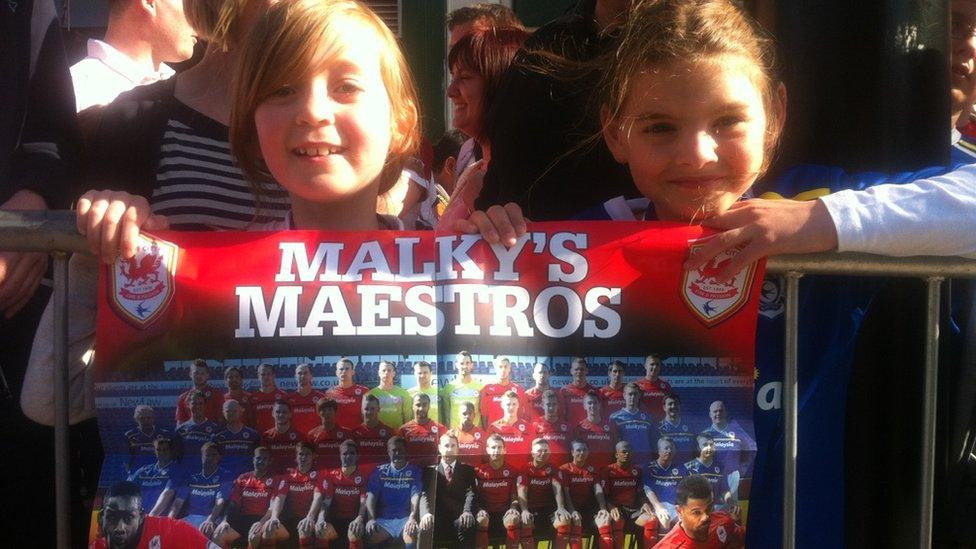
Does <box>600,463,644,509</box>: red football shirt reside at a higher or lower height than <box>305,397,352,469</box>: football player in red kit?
lower

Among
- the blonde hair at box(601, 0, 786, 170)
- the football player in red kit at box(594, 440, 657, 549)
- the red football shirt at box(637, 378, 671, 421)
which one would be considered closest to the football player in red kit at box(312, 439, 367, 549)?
the football player in red kit at box(594, 440, 657, 549)

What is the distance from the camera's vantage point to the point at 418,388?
78.7 inches

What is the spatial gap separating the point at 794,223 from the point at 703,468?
0.51 metres

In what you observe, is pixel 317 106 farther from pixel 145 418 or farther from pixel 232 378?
pixel 145 418

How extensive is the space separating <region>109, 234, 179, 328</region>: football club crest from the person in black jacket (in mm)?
616

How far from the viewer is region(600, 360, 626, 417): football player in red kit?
2021 mm

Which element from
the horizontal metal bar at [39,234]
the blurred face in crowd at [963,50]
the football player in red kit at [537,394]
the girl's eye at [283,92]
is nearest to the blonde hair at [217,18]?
the girl's eye at [283,92]

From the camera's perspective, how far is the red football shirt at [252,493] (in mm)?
1983

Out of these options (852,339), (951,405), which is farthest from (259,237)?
(951,405)

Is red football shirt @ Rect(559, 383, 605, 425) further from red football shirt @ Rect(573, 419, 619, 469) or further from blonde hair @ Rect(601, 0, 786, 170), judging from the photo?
blonde hair @ Rect(601, 0, 786, 170)

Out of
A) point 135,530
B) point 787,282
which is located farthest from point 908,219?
point 135,530

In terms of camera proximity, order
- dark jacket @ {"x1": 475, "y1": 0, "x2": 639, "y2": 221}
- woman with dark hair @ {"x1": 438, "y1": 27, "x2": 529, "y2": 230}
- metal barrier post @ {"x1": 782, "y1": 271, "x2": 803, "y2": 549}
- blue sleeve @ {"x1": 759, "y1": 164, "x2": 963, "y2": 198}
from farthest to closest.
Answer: woman with dark hair @ {"x1": 438, "y1": 27, "x2": 529, "y2": 230} → dark jacket @ {"x1": 475, "y1": 0, "x2": 639, "y2": 221} → blue sleeve @ {"x1": 759, "y1": 164, "x2": 963, "y2": 198} → metal barrier post @ {"x1": 782, "y1": 271, "x2": 803, "y2": 549}

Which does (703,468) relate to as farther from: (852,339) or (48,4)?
(48,4)

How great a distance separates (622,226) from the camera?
209cm
